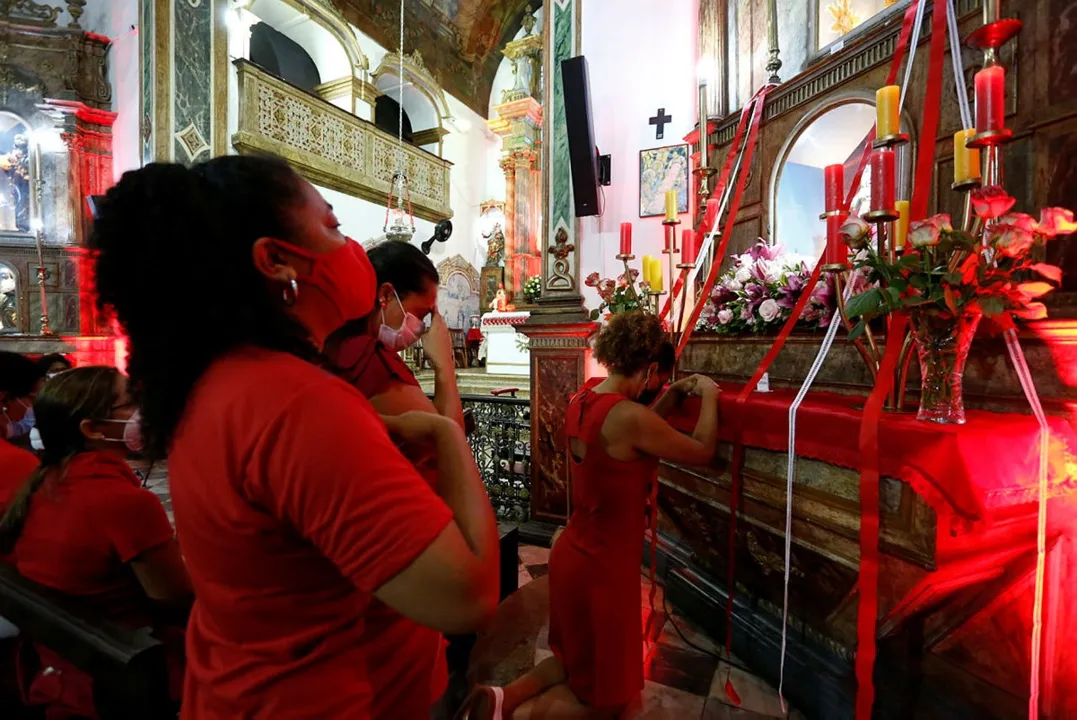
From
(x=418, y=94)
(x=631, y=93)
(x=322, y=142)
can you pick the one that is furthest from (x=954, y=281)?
(x=418, y=94)

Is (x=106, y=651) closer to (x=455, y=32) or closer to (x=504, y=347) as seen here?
(x=504, y=347)

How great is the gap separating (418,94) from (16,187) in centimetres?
836

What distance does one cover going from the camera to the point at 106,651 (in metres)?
1.11

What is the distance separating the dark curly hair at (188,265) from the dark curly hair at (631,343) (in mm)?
1412

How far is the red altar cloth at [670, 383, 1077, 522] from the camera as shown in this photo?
1334mm

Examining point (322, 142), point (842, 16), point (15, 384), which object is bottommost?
point (15, 384)

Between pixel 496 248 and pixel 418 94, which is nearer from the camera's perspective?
pixel 418 94

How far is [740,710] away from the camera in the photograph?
2.30 metres

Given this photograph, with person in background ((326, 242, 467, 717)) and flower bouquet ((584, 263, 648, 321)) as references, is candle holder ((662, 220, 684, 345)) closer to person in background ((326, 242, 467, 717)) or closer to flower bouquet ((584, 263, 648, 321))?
flower bouquet ((584, 263, 648, 321))

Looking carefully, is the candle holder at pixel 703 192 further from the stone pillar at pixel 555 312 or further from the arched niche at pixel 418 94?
the arched niche at pixel 418 94

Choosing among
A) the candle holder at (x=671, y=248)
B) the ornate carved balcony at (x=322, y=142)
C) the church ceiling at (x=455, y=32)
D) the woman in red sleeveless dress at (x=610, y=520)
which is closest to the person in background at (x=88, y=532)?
the woman in red sleeveless dress at (x=610, y=520)

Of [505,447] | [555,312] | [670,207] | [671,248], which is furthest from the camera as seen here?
[505,447]

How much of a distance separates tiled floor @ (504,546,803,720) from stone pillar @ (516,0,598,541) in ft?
4.22

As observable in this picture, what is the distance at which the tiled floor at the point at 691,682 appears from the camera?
2311 mm
